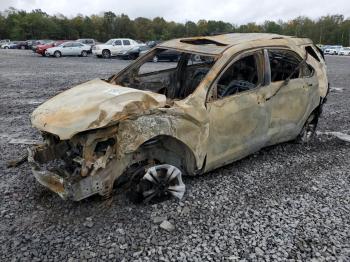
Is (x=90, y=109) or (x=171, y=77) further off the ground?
(x=171, y=77)

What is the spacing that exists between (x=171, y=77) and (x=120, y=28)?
8860 cm

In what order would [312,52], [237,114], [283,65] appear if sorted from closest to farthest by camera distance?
[237,114]
[283,65]
[312,52]

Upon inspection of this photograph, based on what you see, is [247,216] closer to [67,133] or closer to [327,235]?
[327,235]

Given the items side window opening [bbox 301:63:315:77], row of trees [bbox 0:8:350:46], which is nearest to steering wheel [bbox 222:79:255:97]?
side window opening [bbox 301:63:315:77]

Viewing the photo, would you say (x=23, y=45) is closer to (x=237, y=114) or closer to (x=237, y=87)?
(x=237, y=87)

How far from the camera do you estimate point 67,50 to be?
3173 centimetres

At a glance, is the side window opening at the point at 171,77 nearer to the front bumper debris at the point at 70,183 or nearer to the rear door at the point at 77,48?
the front bumper debris at the point at 70,183

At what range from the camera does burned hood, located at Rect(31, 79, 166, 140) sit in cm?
340

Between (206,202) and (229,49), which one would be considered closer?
(206,202)

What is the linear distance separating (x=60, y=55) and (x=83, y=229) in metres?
30.9

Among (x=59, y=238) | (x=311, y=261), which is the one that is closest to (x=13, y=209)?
(x=59, y=238)

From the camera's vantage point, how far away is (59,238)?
10.9 feet

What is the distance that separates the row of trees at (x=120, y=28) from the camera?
282ft

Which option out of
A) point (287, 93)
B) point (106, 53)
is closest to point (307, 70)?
point (287, 93)
